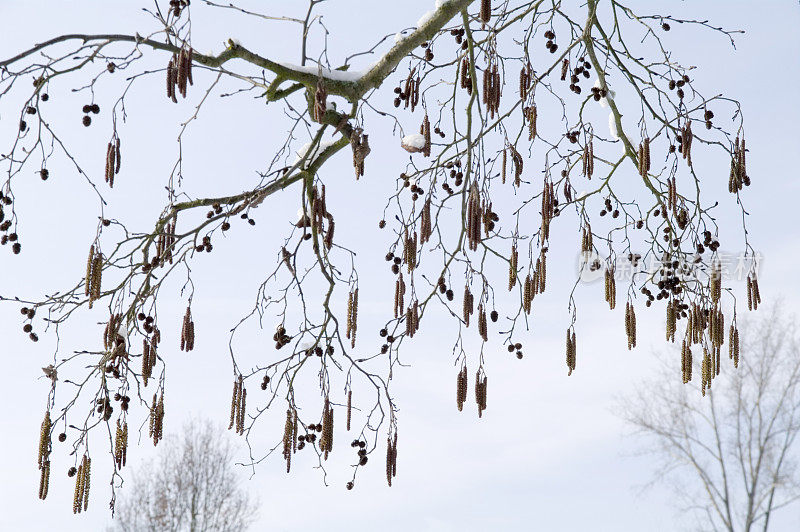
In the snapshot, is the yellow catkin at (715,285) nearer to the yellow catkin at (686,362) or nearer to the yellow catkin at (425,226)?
the yellow catkin at (686,362)

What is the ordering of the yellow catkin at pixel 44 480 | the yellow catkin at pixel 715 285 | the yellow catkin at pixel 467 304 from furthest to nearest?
the yellow catkin at pixel 715 285 → the yellow catkin at pixel 467 304 → the yellow catkin at pixel 44 480

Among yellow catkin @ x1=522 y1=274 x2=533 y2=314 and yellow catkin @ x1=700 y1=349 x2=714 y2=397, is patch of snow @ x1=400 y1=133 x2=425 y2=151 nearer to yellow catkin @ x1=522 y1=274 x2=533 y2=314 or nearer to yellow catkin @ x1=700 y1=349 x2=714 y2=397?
yellow catkin @ x1=522 y1=274 x2=533 y2=314

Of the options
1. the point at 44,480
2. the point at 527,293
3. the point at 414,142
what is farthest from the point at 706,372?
the point at 44,480

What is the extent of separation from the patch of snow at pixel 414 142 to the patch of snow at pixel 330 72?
378mm

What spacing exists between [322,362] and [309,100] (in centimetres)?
112

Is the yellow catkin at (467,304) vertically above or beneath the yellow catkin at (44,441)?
above

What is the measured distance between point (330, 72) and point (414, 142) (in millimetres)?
467

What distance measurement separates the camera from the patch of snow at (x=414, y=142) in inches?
117

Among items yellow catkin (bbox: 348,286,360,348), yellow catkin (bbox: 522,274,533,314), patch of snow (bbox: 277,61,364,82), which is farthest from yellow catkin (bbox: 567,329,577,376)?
patch of snow (bbox: 277,61,364,82)

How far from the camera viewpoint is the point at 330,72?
10.3 ft

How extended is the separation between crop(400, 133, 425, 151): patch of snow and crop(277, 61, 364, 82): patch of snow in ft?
1.24

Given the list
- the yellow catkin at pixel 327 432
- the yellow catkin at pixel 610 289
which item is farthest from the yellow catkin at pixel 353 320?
the yellow catkin at pixel 610 289

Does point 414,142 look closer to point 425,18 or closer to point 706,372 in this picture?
point 425,18

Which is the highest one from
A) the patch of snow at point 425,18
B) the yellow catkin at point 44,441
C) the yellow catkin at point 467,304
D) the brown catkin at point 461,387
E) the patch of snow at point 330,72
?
the patch of snow at point 425,18
